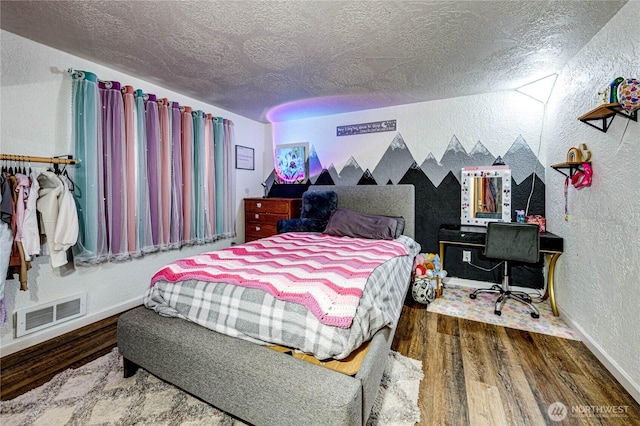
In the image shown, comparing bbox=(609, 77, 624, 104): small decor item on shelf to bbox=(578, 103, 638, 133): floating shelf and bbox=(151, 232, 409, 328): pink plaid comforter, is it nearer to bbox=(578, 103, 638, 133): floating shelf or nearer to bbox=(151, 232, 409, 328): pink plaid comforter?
bbox=(578, 103, 638, 133): floating shelf

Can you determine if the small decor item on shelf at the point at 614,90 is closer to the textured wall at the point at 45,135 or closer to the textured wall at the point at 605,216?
the textured wall at the point at 605,216

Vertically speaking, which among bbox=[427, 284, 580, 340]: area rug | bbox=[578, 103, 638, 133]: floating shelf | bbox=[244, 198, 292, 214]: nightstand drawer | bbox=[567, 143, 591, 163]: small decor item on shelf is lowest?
bbox=[427, 284, 580, 340]: area rug

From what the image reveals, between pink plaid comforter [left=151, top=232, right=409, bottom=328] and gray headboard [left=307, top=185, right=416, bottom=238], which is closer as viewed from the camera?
pink plaid comforter [left=151, top=232, right=409, bottom=328]

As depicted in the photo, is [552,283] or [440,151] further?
[440,151]

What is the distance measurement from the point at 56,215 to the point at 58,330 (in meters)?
0.99

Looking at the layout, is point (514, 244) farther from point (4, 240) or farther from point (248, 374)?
point (4, 240)

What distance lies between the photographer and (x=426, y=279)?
2908 millimetres

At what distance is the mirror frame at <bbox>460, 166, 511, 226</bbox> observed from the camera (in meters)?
3.28

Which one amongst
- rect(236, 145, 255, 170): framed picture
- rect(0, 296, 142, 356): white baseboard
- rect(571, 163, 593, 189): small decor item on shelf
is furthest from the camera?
rect(236, 145, 255, 170): framed picture

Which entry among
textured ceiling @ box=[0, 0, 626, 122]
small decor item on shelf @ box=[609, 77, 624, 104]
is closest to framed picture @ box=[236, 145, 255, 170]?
textured ceiling @ box=[0, 0, 626, 122]

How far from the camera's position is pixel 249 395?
50.8 inches

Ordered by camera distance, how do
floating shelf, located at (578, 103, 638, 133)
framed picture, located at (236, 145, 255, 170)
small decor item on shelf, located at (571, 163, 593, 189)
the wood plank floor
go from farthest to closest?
framed picture, located at (236, 145, 255, 170)
small decor item on shelf, located at (571, 163, 593, 189)
floating shelf, located at (578, 103, 638, 133)
the wood plank floor

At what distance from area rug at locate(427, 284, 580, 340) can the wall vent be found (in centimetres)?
330

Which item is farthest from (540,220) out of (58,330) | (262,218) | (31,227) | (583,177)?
(58,330)
